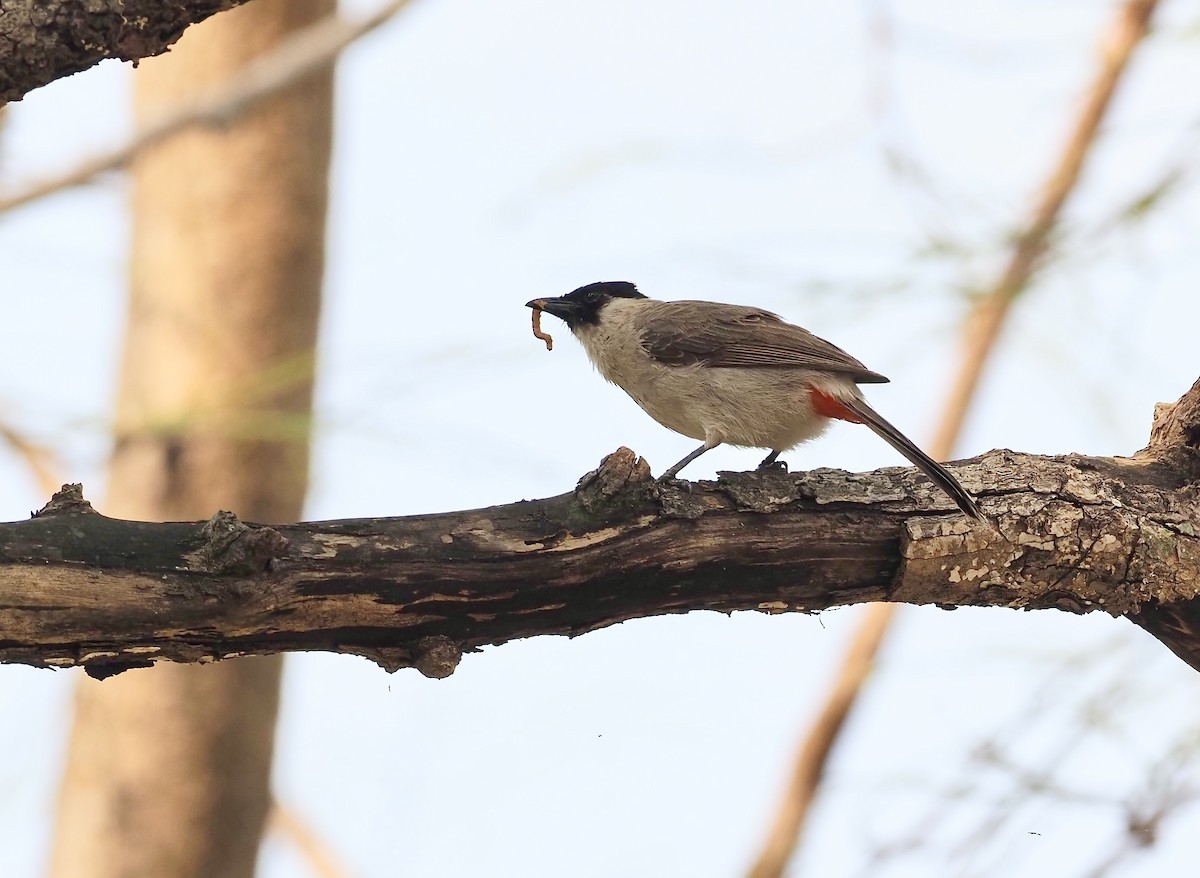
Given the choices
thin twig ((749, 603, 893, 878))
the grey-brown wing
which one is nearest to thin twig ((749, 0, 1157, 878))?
thin twig ((749, 603, 893, 878))

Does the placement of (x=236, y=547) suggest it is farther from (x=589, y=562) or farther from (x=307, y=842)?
(x=307, y=842)

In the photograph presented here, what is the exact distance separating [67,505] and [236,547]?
0.36 metres

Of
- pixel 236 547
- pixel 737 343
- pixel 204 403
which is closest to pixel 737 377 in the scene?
pixel 737 343

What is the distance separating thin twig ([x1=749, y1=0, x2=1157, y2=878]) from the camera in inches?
195

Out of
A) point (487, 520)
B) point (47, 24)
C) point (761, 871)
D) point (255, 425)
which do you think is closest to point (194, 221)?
point (255, 425)

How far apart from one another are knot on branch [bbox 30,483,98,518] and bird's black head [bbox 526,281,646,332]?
90.7 inches

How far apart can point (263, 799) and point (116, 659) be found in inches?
126

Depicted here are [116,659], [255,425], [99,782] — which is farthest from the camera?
[99,782]

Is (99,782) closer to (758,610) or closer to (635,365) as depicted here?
(635,365)

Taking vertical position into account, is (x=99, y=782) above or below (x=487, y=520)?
above

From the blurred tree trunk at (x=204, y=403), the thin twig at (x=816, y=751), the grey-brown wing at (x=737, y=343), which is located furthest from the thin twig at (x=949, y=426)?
the blurred tree trunk at (x=204, y=403)

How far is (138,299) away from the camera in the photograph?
571cm

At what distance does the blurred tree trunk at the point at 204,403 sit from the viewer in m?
5.38

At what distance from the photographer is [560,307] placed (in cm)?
476
